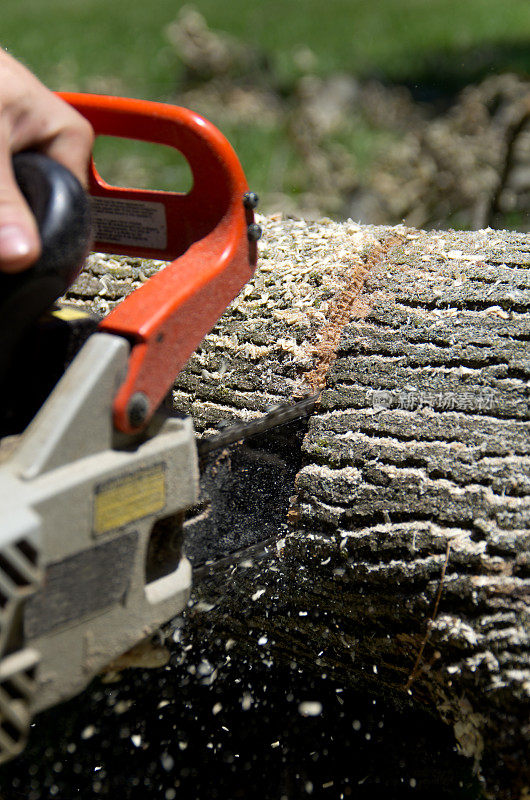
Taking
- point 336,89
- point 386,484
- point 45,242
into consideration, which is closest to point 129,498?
point 45,242

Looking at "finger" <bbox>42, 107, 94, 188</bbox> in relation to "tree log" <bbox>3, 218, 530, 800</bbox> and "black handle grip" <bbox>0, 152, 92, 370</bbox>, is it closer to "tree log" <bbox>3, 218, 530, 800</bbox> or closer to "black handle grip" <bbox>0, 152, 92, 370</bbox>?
"black handle grip" <bbox>0, 152, 92, 370</bbox>

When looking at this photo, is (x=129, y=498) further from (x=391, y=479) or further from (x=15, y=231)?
(x=391, y=479)

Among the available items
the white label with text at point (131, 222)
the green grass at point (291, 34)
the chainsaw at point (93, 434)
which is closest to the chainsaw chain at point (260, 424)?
the chainsaw at point (93, 434)

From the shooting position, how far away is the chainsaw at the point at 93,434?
118 cm

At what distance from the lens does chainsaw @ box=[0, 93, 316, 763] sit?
46.4 inches

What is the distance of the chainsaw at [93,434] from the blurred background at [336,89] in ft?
9.20

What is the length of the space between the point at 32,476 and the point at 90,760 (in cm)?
116

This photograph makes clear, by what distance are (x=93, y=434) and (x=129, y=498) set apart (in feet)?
0.43

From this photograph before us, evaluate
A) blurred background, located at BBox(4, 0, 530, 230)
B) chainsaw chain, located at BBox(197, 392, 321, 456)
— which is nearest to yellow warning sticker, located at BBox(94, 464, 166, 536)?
chainsaw chain, located at BBox(197, 392, 321, 456)

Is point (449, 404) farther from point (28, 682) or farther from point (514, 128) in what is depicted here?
point (514, 128)

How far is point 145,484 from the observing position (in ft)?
4.34

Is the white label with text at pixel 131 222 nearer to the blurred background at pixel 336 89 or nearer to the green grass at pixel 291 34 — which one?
the blurred background at pixel 336 89

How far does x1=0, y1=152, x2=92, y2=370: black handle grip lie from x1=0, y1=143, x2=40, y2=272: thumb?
35 millimetres

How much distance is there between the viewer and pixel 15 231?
1.14 meters
